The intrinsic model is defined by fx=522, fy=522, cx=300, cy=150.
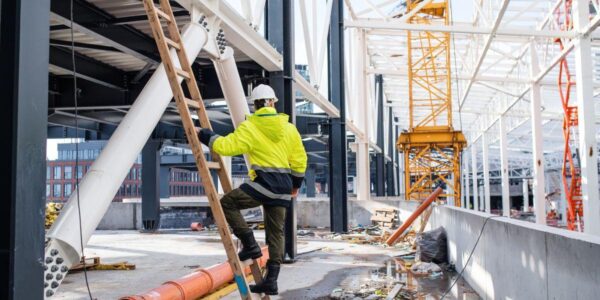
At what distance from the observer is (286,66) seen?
10.5 m

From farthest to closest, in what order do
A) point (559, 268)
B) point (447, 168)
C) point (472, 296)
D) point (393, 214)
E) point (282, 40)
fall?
point (447, 168)
point (393, 214)
point (282, 40)
point (472, 296)
point (559, 268)

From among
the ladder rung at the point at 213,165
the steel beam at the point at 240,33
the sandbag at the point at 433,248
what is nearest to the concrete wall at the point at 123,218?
the steel beam at the point at 240,33

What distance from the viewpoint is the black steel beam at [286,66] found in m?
10.3

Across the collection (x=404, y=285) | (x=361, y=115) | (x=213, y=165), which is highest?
(x=361, y=115)

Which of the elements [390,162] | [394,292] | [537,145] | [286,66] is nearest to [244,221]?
[394,292]

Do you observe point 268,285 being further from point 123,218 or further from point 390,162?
point 390,162

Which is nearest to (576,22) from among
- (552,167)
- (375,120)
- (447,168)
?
(447,168)

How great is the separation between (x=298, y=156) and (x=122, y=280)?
4585 millimetres

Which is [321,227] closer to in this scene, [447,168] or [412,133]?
[412,133]

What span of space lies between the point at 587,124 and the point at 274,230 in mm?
11907

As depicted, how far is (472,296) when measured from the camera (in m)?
7.13

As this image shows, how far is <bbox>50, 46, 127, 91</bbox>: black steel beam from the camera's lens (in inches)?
401

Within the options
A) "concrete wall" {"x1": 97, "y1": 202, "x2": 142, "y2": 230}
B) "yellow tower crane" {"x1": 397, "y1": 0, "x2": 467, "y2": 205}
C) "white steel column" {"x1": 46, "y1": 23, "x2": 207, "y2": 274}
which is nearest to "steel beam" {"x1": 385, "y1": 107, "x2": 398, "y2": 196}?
"yellow tower crane" {"x1": 397, "y1": 0, "x2": 467, "y2": 205}

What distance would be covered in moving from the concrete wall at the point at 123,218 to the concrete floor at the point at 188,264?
4560mm
